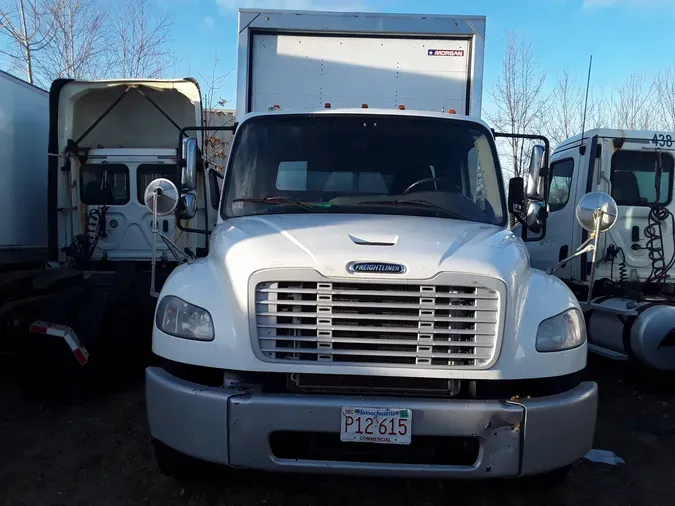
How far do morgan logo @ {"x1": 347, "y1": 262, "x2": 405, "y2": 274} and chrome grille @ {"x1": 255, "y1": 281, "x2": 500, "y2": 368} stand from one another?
7cm

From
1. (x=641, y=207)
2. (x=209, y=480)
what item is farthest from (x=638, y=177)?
(x=209, y=480)

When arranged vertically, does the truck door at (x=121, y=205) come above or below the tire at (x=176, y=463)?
above

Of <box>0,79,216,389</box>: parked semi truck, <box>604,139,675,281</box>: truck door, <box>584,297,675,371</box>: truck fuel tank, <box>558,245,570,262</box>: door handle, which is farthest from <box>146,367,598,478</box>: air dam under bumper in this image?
<box>558,245,570,262</box>: door handle

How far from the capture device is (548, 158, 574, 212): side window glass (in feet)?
26.6

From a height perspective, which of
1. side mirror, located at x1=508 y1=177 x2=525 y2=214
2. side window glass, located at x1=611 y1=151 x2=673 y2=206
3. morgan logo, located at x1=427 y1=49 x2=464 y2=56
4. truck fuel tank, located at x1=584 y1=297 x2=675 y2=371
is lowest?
truck fuel tank, located at x1=584 y1=297 x2=675 y2=371

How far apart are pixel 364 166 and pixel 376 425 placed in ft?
7.26

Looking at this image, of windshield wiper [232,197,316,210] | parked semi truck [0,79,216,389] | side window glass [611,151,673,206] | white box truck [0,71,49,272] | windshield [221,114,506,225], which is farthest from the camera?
side window glass [611,151,673,206]

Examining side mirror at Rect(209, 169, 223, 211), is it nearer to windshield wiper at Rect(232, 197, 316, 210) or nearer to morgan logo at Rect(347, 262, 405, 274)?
windshield wiper at Rect(232, 197, 316, 210)

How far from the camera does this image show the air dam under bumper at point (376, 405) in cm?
309

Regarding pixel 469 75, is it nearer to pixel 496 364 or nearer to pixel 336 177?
pixel 336 177

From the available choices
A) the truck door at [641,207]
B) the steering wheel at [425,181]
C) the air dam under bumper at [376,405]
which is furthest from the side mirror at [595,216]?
the truck door at [641,207]

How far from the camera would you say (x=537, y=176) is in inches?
192

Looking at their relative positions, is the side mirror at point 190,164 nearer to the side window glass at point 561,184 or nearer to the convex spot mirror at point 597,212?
the convex spot mirror at point 597,212

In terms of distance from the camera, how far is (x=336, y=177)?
4617 mm
